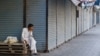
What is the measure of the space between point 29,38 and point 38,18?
65.6 inches

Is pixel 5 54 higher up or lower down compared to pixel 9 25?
lower down

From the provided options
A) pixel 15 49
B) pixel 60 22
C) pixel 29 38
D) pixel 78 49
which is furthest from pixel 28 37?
pixel 60 22

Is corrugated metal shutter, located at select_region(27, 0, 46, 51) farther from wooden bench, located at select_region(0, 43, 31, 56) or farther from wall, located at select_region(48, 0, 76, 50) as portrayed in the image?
wooden bench, located at select_region(0, 43, 31, 56)

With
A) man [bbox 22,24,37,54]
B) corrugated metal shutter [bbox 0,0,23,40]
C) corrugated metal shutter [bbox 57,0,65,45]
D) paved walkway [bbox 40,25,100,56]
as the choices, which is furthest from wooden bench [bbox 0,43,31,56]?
corrugated metal shutter [bbox 57,0,65,45]

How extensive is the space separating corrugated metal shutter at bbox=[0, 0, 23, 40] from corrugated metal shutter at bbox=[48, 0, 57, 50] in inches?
58.6

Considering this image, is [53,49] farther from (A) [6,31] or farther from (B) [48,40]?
(A) [6,31]

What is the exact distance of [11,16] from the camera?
56.4 feet

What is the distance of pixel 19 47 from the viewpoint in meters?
15.0

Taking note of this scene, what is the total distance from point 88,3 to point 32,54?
1619 cm

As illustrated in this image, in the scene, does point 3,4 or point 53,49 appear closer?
point 3,4

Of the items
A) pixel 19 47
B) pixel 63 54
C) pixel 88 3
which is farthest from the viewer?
pixel 88 3

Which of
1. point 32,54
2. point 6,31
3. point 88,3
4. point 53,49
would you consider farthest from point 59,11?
point 88,3

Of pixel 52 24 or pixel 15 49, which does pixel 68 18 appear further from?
pixel 15 49

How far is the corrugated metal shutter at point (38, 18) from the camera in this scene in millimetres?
17027
